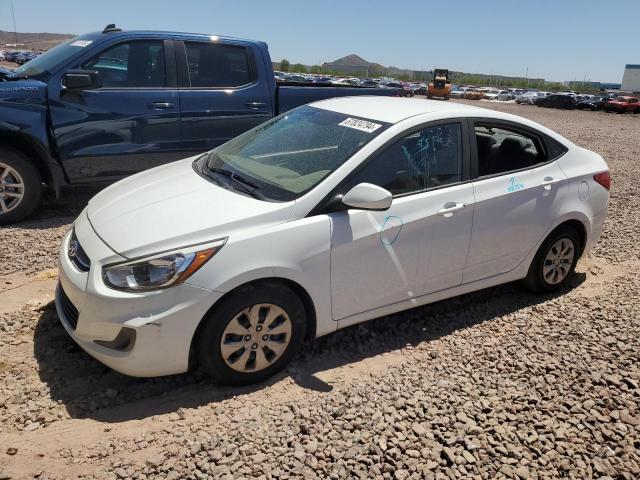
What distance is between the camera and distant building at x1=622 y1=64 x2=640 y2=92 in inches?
3159

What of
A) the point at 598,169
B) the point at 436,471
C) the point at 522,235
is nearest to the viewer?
the point at 436,471

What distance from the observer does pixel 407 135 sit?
11.6ft

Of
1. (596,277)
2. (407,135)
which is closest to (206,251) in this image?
(407,135)

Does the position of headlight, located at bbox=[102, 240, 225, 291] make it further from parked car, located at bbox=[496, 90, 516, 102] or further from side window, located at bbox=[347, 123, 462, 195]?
parked car, located at bbox=[496, 90, 516, 102]

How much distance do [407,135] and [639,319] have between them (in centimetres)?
238

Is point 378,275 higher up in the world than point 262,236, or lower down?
lower down

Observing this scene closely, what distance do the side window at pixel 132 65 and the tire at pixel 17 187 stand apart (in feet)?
3.85

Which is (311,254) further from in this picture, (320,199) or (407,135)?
(407,135)

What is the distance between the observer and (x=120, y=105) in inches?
223

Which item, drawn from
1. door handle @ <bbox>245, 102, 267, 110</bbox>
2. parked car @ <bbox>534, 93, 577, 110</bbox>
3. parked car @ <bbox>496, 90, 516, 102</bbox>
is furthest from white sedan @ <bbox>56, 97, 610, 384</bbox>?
parked car @ <bbox>496, 90, 516, 102</bbox>

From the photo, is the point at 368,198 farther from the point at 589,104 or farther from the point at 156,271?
the point at 589,104

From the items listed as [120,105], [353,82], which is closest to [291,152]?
[120,105]

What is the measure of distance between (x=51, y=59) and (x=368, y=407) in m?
5.11

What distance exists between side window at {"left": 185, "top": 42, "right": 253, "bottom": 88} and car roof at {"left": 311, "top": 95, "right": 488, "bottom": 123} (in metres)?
2.40
